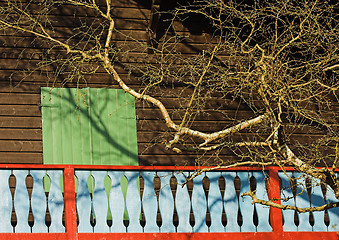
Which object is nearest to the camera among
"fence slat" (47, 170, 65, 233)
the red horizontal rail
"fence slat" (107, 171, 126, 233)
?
the red horizontal rail

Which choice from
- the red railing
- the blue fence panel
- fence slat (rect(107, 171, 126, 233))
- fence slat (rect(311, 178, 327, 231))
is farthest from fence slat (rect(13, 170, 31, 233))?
fence slat (rect(311, 178, 327, 231))

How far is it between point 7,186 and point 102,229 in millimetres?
1167

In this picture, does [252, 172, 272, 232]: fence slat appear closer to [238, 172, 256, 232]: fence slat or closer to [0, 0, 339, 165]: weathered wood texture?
[238, 172, 256, 232]: fence slat

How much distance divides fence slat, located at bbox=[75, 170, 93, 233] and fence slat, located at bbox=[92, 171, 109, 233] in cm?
8

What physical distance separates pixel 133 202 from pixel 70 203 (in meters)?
0.74

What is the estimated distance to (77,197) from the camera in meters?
7.29

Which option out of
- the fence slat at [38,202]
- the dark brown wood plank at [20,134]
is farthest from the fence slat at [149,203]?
the dark brown wood plank at [20,134]

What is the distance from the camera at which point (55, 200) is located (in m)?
7.30

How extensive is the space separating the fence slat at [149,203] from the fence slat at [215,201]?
0.68 m

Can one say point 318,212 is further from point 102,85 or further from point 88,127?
point 102,85

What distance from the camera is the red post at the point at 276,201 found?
7.63m

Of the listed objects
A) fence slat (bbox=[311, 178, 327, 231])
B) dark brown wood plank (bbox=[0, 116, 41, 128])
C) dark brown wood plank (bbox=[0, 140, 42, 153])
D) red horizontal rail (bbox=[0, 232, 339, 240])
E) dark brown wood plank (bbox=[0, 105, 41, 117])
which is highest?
dark brown wood plank (bbox=[0, 105, 41, 117])

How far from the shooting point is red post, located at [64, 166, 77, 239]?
707 cm

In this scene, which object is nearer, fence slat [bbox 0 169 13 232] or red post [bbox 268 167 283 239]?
fence slat [bbox 0 169 13 232]
